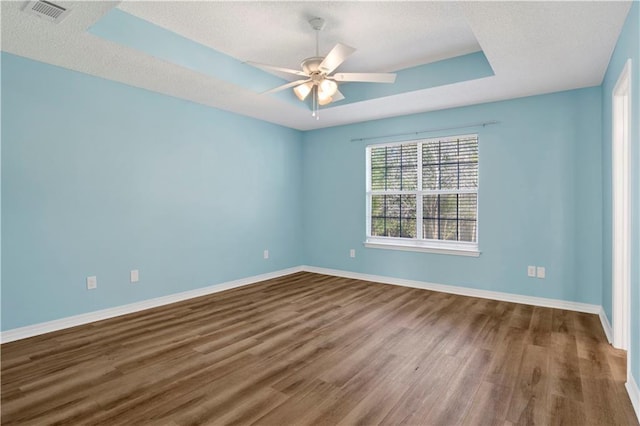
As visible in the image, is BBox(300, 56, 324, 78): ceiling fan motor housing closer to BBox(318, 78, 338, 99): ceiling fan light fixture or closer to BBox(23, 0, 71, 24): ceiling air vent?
BBox(318, 78, 338, 99): ceiling fan light fixture

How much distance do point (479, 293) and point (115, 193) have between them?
4478mm

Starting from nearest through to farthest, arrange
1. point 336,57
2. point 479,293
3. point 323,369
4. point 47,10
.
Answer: point 47,10
point 323,369
point 336,57
point 479,293

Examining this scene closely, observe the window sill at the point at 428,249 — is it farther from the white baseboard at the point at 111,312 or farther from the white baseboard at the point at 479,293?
the white baseboard at the point at 111,312

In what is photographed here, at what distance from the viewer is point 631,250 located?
85.9 inches

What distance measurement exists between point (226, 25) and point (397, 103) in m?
2.29

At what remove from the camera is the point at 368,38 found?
3324mm

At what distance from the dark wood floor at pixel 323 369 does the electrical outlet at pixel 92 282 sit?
15.0 inches

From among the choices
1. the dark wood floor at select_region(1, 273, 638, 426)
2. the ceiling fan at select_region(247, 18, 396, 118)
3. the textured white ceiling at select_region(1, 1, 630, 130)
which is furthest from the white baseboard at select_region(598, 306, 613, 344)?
the ceiling fan at select_region(247, 18, 396, 118)

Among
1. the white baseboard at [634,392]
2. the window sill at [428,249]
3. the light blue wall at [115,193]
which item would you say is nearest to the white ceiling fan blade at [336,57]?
the light blue wall at [115,193]

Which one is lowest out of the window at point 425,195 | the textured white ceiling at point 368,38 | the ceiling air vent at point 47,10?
the window at point 425,195

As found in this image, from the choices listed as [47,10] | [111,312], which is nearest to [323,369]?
[111,312]

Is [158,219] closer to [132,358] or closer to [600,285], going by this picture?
[132,358]

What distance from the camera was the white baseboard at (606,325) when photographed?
296 centimetres

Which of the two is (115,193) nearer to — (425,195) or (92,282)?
(92,282)
